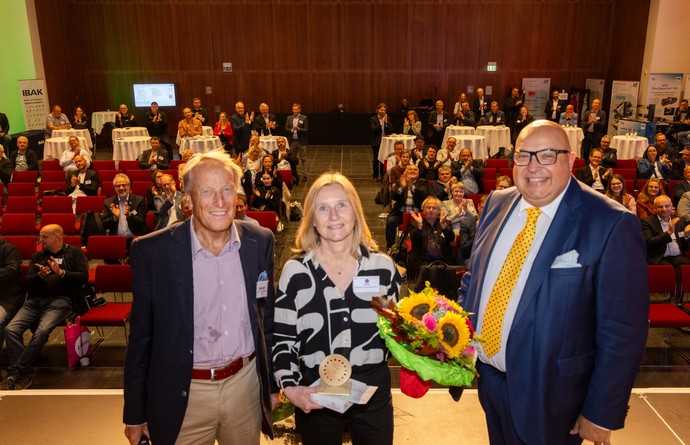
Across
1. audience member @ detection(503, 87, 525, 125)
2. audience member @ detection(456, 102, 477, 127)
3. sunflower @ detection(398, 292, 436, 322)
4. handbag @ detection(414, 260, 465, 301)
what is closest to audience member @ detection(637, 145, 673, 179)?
audience member @ detection(456, 102, 477, 127)

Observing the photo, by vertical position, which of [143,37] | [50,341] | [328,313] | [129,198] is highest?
[143,37]

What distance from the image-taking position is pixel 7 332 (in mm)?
4656

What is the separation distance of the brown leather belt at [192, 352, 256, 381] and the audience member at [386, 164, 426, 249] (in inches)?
209

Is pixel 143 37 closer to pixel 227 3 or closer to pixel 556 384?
pixel 227 3

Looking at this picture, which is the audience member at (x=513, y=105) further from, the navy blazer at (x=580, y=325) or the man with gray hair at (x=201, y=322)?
the man with gray hair at (x=201, y=322)

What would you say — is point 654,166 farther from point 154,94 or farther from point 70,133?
point 154,94

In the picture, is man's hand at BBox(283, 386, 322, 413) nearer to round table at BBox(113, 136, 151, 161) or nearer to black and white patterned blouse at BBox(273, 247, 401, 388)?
black and white patterned blouse at BBox(273, 247, 401, 388)

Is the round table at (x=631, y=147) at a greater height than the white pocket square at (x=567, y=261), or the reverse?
the white pocket square at (x=567, y=261)

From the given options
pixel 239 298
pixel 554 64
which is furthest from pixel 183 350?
pixel 554 64

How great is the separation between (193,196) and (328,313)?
2.36 feet

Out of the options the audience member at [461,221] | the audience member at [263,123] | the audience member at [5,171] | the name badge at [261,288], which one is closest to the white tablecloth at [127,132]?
the audience member at [263,123]

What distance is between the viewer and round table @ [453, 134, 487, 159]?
11867 mm

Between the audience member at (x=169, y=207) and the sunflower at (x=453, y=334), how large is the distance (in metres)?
4.90

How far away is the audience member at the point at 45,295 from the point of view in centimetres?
463
